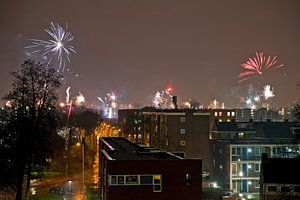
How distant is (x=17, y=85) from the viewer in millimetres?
27844

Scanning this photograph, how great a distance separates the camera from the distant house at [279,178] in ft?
102

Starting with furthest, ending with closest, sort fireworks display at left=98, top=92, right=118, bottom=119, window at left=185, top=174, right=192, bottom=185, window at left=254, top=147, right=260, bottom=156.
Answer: fireworks display at left=98, top=92, right=118, bottom=119, window at left=254, top=147, right=260, bottom=156, window at left=185, top=174, right=192, bottom=185

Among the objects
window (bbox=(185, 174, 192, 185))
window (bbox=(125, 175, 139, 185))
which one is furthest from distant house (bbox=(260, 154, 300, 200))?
window (bbox=(125, 175, 139, 185))

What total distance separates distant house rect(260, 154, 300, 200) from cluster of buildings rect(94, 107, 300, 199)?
0.30 m

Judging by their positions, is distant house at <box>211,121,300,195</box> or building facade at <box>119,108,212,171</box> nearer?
distant house at <box>211,121,300,195</box>

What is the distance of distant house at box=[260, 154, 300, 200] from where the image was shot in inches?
1220

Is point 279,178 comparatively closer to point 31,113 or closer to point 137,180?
point 137,180

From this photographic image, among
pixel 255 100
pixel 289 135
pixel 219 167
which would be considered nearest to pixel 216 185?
pixel 219 167

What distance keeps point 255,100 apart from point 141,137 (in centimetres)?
6974

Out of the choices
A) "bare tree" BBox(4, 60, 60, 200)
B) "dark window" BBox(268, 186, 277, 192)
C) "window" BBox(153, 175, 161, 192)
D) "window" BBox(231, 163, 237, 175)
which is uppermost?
"bare tree" BBox(4, 60, 60, 200)

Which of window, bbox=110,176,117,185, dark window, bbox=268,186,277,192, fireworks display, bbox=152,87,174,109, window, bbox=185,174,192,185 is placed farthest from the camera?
fireworks display, bbox=152,87,174,109

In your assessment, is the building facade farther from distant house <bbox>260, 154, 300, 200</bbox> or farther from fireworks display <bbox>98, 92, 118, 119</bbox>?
fireworks display <bbox>98, 92, 118, 119</bbox>

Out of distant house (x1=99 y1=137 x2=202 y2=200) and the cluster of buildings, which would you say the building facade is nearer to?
the cluster of buildings

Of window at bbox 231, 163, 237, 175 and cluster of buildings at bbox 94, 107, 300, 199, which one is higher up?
cluster of buildings at bbox 94, 107, 300, 199
